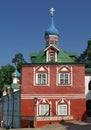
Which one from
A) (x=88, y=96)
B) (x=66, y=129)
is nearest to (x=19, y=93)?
(x=88, y=96)

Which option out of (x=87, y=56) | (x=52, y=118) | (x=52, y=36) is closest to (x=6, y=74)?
(x=87, y=56)

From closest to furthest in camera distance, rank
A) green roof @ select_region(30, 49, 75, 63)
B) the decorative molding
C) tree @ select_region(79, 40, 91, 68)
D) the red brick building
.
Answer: the decorative molding → the red brick building → green roof @ select_region(30, 49, 75, 63) → tree @ select_region(79, 40, 91, 68)

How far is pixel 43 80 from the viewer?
42.4m

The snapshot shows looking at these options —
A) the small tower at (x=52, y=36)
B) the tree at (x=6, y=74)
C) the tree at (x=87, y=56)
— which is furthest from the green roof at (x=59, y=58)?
the tree at (x=6, y=74)

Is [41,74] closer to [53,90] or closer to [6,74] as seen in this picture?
[53,90]

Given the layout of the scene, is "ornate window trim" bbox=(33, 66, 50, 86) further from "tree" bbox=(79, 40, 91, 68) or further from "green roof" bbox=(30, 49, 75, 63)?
"tree" bbox=(79, 40, 91, 68)

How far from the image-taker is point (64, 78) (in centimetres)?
4244

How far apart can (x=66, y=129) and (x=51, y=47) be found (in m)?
15.5

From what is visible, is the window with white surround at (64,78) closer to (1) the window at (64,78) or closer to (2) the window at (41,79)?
(1) the window at (64,78)

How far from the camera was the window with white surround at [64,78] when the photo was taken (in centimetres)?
4234

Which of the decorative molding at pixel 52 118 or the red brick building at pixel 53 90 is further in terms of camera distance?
the red brick building at pixel 53 90

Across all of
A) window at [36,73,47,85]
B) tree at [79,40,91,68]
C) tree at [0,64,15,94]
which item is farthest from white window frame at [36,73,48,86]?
tree at [0,64,15,94]

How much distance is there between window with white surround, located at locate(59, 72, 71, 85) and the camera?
42.3m

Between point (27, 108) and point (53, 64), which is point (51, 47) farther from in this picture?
point (27, 108)
